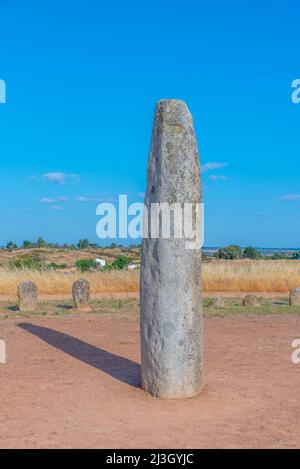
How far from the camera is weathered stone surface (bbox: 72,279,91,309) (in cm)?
1697

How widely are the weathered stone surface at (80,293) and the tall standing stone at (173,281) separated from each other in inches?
372

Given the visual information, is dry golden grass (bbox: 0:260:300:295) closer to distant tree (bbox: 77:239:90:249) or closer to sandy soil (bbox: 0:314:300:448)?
sandy soil (bbox: 0:314:300:448)

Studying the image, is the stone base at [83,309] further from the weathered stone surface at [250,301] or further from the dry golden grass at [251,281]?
the dry golden grass at [251,281]

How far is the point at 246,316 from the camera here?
49.2ft

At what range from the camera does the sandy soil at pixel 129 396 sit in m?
6.11

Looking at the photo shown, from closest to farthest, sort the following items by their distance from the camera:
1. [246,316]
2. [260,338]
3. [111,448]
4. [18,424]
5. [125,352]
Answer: [111,448]
[18,424]
[125,352]
[260,338]
[246,316]

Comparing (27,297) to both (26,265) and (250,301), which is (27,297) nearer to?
(250,301)

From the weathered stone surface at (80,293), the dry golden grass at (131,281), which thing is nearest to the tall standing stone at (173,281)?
the weathered stone surface at (80,293)

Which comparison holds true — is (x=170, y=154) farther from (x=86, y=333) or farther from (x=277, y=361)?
(x=86, y=333)

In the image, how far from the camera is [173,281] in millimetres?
7434

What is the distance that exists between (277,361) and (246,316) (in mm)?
5205

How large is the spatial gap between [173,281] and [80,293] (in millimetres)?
9836

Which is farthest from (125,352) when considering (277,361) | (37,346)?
(277,361)

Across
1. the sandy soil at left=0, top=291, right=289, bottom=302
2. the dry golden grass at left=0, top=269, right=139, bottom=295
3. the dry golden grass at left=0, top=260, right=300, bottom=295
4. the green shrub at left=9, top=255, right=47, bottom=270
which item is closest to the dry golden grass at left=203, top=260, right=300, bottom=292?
the dry golden grass at left=0, top=260, right=300, bottom=295
